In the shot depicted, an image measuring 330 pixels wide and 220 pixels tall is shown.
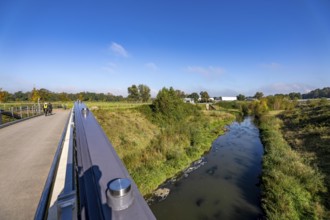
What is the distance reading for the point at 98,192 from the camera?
1.38m

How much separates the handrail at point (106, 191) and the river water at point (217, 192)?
696 cm

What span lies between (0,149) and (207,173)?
10.6m

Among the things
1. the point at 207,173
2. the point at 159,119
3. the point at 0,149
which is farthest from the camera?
the point at 159,119

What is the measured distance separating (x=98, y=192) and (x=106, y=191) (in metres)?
0.18

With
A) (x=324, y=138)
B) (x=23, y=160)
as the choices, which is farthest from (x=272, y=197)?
(x=324, y=138)

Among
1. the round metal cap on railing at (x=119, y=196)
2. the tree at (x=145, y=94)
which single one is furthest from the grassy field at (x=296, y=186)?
the tree at (x=145, y=94)

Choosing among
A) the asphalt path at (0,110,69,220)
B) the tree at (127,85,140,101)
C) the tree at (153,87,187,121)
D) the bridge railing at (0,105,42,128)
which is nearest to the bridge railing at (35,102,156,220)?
the asphalt path at (0,110,69,220)

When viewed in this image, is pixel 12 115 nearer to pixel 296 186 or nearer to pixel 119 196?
pixel 119 196

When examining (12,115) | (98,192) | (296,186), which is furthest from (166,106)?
(98,192)

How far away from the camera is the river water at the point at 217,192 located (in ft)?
25.5

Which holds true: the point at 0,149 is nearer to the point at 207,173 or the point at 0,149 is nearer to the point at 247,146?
the point at 207,173

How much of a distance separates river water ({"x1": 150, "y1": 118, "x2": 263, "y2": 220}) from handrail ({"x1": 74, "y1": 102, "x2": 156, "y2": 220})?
6964 mm

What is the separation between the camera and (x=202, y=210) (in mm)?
7930

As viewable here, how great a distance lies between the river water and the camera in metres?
7.76
